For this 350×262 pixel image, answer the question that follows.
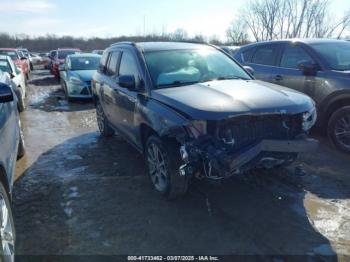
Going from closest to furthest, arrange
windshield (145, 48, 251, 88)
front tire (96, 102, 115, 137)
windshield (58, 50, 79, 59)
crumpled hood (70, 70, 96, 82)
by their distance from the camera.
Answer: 1. windshield (145, 48, 251, 88)
2. front tire (96, 102, 115, 137)
3. crumpled hood (70, 70, 96, 82)
4. windshield (58, 50, 79, 59)

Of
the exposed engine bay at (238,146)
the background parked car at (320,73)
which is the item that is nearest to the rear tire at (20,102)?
the background parked car at (320,73)

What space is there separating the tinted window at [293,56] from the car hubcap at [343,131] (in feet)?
4.27

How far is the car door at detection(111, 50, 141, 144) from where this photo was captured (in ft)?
16.2

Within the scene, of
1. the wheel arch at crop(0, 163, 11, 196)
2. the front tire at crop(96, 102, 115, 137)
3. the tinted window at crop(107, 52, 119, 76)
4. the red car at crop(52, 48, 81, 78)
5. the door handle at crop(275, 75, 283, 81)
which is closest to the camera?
the wheel arch at crop(0, 163, 11, 196)

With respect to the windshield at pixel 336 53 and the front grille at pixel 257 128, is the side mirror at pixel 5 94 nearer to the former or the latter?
the front grille at pixel 257 128

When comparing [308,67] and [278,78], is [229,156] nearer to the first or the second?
[308,67]

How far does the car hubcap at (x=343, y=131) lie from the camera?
19.1ft

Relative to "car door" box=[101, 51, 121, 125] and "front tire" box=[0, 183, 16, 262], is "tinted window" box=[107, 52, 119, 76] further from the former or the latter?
"front tire" box=[0, 183, 16, 262]

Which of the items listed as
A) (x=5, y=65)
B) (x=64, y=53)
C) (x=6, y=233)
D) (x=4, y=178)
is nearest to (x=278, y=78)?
(x=4, y=178)

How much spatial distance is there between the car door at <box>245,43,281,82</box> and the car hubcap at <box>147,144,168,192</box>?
12.0 feet

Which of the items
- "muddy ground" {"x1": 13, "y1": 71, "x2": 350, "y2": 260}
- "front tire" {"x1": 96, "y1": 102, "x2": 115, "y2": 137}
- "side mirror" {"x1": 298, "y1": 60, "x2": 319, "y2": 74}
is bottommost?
"muddy ground" {"x1": 13, "y1": 71, "x2": 350, "y2": 260}

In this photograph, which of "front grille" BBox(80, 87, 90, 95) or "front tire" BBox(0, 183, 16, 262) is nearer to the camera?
"front tire" BBox(0, 183, 16, 262)

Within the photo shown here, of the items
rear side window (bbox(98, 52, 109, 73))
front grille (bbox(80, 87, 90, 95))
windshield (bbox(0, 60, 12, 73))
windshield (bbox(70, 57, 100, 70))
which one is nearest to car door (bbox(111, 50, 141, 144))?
rear side window (bbox(98, 52, 109, 73))

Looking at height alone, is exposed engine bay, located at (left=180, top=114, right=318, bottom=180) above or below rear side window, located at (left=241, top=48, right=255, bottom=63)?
below
